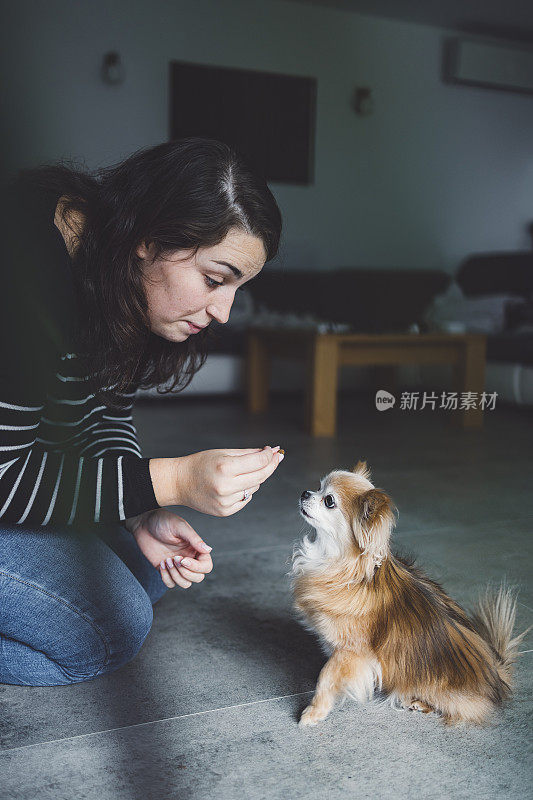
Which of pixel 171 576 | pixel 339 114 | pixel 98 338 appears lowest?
pixel 171 576

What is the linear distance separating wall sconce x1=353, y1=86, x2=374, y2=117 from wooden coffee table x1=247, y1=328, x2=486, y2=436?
2849 millimetres

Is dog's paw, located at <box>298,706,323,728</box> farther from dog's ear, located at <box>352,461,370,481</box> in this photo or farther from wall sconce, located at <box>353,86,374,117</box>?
wall sconce, located at <box>353,86,374,117</box>

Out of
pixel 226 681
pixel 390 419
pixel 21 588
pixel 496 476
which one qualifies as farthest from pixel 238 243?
pixel 390 419

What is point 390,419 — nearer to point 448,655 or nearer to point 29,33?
point 448,655

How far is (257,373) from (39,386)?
2939 mm

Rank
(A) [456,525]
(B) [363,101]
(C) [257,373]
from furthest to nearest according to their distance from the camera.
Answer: (B) [363,101] → (C) [257,373] → (A) [456,525]

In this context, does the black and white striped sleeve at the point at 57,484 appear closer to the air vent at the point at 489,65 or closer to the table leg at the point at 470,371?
the table leg at the point at 470,371

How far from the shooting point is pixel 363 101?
5.37 meters

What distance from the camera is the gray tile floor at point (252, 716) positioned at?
92cm

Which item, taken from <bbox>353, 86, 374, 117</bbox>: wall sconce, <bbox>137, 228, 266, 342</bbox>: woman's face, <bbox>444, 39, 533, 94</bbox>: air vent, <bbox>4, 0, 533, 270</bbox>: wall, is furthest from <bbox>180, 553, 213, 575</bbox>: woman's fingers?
<bbox>444, 39, 533, 94</bbox>: air vent

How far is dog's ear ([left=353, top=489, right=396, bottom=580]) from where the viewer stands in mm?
969

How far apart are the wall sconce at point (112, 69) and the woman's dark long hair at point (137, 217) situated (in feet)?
13.5

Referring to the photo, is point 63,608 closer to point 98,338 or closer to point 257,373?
point 98,338

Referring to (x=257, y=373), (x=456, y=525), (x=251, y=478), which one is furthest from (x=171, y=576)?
(x=257, y=373)
